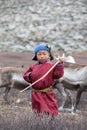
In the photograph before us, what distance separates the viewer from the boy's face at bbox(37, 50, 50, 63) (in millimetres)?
7688

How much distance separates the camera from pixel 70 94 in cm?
1316

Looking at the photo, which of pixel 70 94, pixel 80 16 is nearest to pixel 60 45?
pixel 80 16

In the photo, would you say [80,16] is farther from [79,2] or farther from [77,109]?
[77,109]

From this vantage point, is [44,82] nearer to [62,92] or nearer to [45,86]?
[45,86]

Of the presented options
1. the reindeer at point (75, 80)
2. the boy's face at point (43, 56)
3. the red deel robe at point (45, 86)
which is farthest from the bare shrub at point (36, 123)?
the reindeer at point (75, 80)

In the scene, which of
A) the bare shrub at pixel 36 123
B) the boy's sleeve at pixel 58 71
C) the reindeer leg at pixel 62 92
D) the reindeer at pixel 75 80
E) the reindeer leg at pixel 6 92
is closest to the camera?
the bare shrub at pixel 36 123

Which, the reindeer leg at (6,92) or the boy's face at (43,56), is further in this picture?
the reindeer leg at (6,92)

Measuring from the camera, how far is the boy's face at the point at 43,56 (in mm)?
7688

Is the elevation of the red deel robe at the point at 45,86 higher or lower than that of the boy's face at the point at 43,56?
lower

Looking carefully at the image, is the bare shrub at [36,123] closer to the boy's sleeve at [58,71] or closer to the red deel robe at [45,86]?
the red deel robe at [45,86]

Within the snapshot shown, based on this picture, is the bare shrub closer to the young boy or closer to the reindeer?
the young boy

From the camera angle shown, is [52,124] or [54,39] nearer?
[52,124]

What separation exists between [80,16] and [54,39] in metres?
3.90

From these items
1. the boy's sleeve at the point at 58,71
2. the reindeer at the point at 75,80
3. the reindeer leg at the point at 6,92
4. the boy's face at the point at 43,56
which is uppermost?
the boy's face at the point at 43,56
